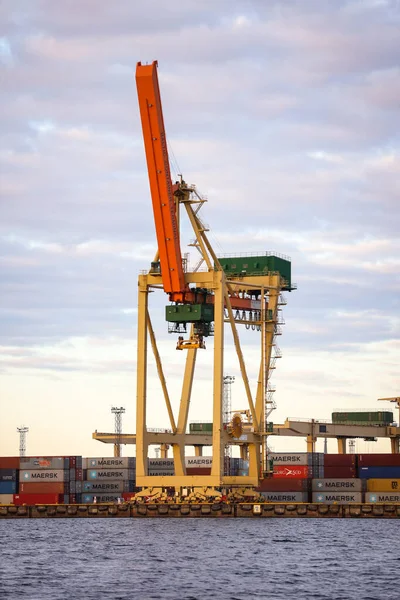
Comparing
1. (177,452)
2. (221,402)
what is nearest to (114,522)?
(177,452)

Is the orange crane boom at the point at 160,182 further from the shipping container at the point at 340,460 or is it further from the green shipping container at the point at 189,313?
the shipping container at the point at 340,460

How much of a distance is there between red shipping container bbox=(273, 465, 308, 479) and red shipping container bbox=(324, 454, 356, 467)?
5.85 ft

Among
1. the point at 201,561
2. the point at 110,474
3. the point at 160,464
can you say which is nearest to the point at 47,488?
the point at 110,474

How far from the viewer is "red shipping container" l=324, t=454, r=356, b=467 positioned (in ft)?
300

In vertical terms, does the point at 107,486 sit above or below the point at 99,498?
above

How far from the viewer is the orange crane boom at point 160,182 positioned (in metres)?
79.4

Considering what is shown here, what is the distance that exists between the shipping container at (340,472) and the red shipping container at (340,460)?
0.99ft

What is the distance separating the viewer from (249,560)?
58.8m

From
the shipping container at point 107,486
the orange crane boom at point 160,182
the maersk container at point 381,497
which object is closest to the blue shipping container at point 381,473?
the maersk container at point 381,497

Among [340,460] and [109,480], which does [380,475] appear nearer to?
[340,460]

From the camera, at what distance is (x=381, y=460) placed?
8975 centimetres

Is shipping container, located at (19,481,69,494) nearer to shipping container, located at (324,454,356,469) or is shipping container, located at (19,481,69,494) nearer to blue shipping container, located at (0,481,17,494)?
blue shipping container, located at (0,481,17,494)

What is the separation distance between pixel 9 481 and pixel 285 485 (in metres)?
21.3

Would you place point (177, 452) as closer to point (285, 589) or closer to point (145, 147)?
point (145, 147)
